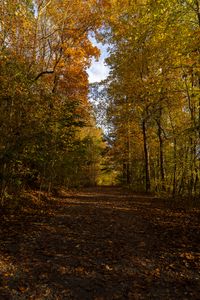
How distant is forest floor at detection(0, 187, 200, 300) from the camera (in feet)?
15.0

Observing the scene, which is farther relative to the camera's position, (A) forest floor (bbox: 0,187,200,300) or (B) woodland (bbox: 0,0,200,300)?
(B) woodland (bbox: 0,0,200,300)

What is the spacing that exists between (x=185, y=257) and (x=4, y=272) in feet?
12.6

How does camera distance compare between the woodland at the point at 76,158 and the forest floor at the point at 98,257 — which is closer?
the forest floor at the point at 98,257

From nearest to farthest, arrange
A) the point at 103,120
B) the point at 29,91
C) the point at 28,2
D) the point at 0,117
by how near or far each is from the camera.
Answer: the point at 0,117 < the point at 29,91 < the point at 28,2 < the point at 103,120

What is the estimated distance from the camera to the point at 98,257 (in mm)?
6094

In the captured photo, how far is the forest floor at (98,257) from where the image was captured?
4574 millimetres

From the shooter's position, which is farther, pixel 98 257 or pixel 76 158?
pixel 76 158

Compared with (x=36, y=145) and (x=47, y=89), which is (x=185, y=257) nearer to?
(x=36, y=145)

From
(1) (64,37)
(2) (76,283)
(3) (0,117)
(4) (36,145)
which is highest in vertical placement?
(1) (64,37)

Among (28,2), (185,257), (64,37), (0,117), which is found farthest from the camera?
(64,37)

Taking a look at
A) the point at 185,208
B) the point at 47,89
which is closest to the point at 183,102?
the point at 185,208

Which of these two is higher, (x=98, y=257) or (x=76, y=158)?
(x=76, y=158)

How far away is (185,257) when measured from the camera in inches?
244

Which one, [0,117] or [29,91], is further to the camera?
[29,91]
